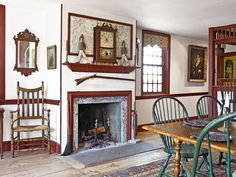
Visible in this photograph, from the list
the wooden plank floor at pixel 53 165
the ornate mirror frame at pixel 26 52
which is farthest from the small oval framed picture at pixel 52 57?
the wooden plank floor at pixel 53 165

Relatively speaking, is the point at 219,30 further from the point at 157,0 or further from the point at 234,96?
the point at 157,0

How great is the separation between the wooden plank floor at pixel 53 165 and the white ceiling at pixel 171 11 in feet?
7.86

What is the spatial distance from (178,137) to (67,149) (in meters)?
2.39

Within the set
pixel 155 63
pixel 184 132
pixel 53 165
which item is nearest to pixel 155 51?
pixel 155 63

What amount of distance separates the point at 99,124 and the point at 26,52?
188cm

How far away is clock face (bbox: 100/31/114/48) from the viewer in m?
4.32

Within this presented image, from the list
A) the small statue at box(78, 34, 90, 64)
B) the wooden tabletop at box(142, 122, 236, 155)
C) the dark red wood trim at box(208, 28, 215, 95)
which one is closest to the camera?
the wooden tabletop at box(142, 122, 236, 155)

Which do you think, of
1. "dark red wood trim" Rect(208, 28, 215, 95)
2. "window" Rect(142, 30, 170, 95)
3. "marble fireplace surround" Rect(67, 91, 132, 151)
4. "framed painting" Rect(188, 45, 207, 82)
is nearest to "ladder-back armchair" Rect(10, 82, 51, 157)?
"marble fireplace surround" Rect(67, 91, 132, 151)

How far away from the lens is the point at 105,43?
4.36 metres

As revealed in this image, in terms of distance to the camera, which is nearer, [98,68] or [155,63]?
[98,68]

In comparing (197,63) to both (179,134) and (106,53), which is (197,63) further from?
(179,134)

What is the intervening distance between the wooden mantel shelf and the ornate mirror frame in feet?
2.54

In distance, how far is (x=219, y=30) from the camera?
491 centimetres

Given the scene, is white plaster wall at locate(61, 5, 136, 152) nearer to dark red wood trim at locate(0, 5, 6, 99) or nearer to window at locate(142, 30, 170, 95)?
dark red wood trim at locate(0, 5, 6, 99)
